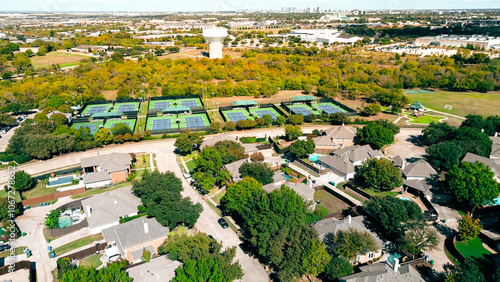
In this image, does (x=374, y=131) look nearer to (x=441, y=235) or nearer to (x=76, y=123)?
(x=441, y=235)

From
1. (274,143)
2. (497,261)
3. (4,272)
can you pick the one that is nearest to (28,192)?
(4,272)

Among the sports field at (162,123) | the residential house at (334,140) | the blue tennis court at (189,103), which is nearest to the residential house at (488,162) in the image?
the residential house at (334,140)

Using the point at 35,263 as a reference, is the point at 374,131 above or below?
above

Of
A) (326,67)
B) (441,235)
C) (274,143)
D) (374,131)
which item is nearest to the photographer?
(441,235)

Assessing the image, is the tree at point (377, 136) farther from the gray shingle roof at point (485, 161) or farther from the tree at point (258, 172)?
the tree at point (258, 172)

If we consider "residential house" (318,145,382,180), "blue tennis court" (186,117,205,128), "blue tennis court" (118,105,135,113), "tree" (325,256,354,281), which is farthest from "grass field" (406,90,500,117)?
"blue tennis court" (118,105,135,113)

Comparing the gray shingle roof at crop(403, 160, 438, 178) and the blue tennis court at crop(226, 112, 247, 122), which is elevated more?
the gray shingle roof at crop(403, 160, 438, 178)

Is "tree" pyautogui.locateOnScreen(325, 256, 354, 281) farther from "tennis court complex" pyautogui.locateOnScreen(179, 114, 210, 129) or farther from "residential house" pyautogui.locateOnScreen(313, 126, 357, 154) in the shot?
"tennis court complex" pyautogui.locateOnScreen(179, 114, 210, 129)
